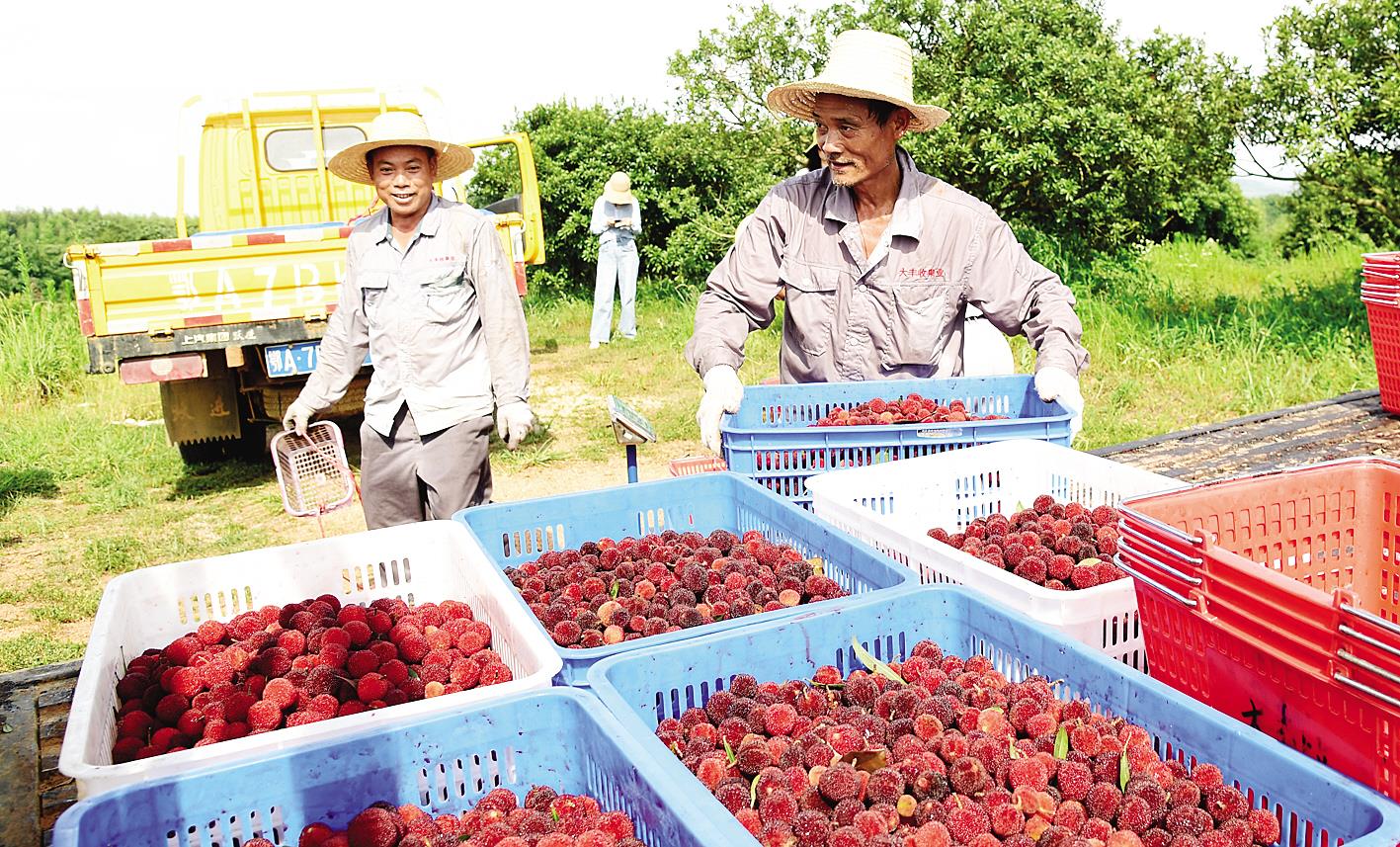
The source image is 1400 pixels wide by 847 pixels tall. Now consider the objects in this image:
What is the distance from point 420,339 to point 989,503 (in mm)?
1884

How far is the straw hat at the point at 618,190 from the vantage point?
1112cm

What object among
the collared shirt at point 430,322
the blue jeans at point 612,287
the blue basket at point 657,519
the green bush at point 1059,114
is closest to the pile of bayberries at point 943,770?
the blue basket at point 657,519

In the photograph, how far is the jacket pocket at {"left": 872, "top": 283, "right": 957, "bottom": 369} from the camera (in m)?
3.07

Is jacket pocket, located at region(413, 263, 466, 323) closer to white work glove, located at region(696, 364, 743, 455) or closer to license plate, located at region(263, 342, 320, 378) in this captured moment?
white work glove, located at region(696, 364, 743, 455)

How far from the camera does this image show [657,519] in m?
2.61

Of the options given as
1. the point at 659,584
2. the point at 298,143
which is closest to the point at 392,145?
the point at 659,584

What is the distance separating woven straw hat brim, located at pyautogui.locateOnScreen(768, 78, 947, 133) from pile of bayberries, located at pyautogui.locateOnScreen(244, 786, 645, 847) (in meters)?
2.05

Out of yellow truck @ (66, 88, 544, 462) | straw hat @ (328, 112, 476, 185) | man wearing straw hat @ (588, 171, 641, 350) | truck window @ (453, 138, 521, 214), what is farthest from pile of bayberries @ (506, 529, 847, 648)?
truck window @ (453, 138, 521, 214)

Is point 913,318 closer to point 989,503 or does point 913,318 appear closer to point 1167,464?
point 989,503

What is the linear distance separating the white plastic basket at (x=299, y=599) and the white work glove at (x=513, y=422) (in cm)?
94

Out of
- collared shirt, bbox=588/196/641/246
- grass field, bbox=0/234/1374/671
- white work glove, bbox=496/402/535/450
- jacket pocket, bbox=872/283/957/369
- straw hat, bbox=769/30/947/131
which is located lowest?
grass field, bbox=0/234/1374/671

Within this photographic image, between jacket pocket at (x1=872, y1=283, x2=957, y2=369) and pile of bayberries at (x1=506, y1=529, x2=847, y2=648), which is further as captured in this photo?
jacket pocket at (x1=872, y1=283, x2=957, y2=369)

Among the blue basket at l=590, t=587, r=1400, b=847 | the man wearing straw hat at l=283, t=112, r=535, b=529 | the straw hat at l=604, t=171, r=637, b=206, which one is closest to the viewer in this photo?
the blue basket at l=590, t=587, r=1400, b=847

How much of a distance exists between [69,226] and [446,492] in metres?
18.6
